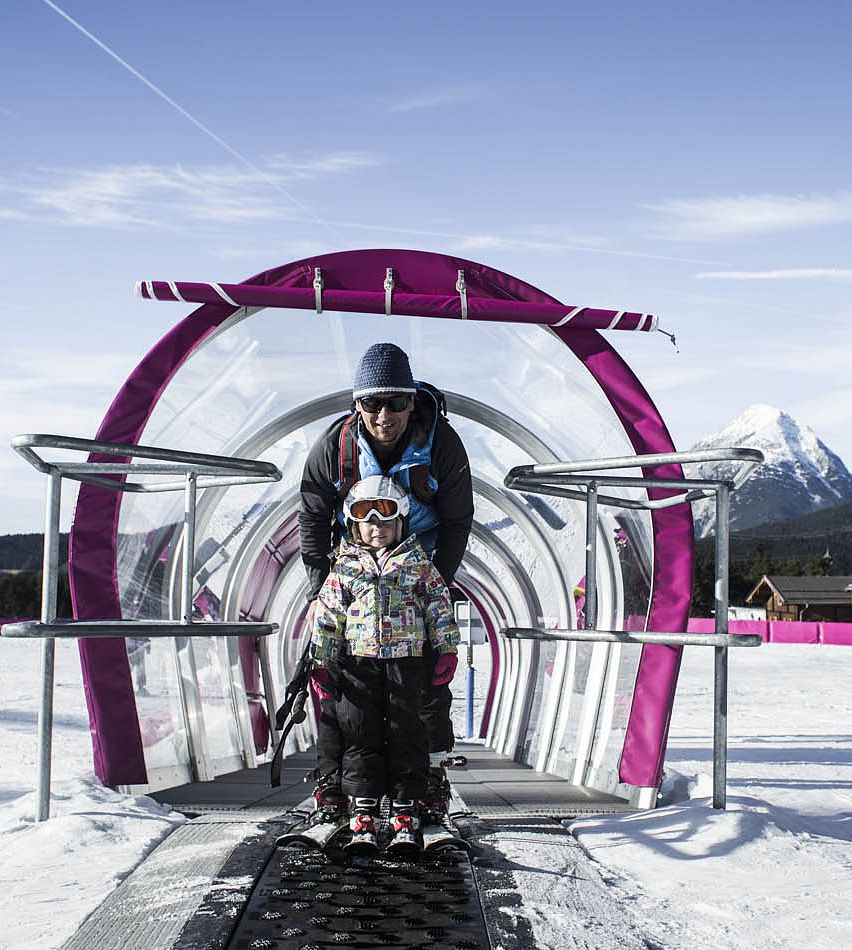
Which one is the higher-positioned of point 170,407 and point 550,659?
point 170,407

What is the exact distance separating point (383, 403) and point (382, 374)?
5.0 inches

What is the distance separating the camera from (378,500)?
455 cm

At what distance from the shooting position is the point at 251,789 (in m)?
6.76

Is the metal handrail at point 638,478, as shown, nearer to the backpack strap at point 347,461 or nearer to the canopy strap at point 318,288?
the backpack strap at point 347,461

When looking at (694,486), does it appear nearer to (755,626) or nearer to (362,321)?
(362,321)

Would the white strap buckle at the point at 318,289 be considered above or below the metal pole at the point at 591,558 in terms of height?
above

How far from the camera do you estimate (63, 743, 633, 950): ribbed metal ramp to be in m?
3.37

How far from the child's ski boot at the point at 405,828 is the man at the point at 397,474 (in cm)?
30

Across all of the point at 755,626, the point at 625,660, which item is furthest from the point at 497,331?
the point at 755,626

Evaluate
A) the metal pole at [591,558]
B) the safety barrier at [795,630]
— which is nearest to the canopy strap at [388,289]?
the metal pole at [591,558]

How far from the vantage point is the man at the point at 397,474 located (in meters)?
4.56

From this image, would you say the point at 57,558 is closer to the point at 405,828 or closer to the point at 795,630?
the point at 405,828

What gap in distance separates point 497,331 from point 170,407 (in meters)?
2.01

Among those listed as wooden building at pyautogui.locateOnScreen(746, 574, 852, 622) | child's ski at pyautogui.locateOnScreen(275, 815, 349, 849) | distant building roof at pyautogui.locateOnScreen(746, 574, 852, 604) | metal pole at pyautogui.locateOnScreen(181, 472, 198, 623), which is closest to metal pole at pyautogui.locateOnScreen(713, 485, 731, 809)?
child's ski at pyautogui.locateOnScreen(275, 815, 349, 849)
